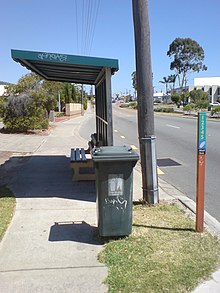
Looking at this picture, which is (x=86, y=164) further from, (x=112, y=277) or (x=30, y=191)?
(x=112, y=277)

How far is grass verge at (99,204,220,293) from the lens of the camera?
3.23 m

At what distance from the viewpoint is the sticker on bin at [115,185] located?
4.11 m

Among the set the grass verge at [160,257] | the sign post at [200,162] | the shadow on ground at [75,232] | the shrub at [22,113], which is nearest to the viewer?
the grass verge at [160,257]

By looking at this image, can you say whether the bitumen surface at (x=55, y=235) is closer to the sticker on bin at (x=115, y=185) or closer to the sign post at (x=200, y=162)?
the sign post at (x=200, y=162)

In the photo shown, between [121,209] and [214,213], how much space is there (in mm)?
2077

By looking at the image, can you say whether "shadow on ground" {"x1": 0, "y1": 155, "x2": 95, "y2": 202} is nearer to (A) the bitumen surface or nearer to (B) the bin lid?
(A) the bitumen surface

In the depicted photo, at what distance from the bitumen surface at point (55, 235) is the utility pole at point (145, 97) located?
762mm

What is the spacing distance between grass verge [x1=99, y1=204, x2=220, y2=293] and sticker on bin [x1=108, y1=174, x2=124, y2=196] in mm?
614

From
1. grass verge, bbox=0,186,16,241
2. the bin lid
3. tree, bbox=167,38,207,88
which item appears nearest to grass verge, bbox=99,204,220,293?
the bin lid

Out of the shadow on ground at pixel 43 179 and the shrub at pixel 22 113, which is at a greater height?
the shrub at pixel 22 113

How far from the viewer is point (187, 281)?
3.26m

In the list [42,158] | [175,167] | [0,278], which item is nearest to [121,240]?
[0,278]

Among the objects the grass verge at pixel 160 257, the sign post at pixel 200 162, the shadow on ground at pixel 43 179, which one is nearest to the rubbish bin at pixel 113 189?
the grass verge at pixel 160 257

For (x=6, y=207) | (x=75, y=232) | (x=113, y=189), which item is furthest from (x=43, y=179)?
(x=113, y=189)
